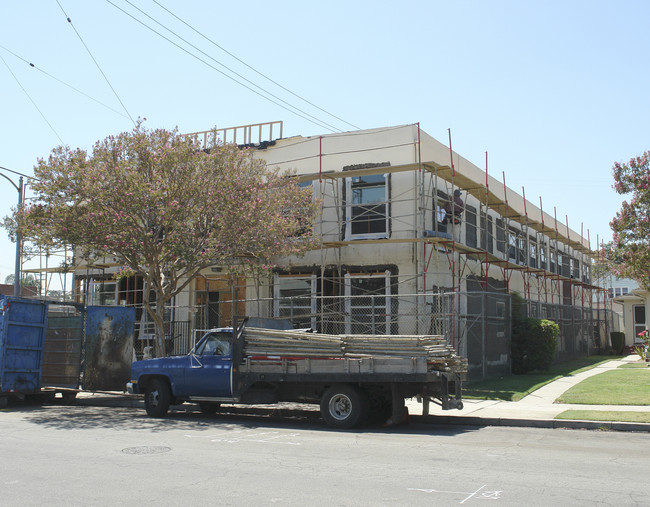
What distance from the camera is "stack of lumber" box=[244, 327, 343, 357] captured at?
1232 centimetres

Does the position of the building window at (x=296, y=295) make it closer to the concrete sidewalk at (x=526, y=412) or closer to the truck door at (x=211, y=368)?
the concrete sidewalk at (x=526, y=412)

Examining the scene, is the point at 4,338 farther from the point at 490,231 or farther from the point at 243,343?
the point at 490,231

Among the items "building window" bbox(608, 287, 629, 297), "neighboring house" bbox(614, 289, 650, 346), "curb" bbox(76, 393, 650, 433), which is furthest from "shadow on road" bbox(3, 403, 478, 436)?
"building window" bbox(608, 287, 629, 297)

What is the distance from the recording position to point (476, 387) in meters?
16.8

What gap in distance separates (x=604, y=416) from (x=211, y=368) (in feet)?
25.0

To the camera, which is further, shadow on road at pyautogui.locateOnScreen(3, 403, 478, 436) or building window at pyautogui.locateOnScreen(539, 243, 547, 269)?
building window at pyautogui.locateOnScreen(539, 243, 547, 269)

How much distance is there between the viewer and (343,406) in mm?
11945

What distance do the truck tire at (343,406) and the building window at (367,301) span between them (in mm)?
7022

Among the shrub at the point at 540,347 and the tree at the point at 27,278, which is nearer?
the shrub at the point at 540,347

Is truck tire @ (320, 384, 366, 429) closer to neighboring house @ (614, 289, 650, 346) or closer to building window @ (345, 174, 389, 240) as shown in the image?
building window @ (345, 174, 389, 240)

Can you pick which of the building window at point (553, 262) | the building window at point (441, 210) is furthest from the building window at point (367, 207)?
the building window at point (553, 262)

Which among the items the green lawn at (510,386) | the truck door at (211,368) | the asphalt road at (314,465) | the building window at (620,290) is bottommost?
the asphalt road at (314,465)

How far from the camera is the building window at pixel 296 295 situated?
20.6 m

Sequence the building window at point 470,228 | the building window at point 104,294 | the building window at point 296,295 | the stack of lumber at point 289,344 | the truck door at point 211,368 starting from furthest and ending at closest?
the building window at point 104,294 < the building window at point 470,228 < the building window at point 296,295 < the truck door at point 211,368 < the stack of lumber at point 289,344
